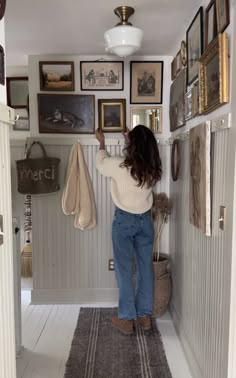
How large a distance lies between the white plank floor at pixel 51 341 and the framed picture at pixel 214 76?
1.51 metres

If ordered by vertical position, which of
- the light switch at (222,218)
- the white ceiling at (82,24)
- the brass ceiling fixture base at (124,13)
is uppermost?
the white ceiling at (82,24)

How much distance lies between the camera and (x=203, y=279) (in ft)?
5.75

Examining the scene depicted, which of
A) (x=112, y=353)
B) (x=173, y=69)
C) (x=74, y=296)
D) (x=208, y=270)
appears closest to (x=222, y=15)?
(x=208, y=270)

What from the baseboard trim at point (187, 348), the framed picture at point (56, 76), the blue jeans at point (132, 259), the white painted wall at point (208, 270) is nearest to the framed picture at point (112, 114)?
the framed picture at point (56, 76)

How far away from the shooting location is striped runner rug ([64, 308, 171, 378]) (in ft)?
6.51

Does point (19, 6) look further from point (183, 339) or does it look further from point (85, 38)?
point (183, 339)

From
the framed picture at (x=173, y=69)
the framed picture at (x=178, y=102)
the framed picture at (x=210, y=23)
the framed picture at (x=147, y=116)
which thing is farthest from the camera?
the framed picture at (x=147, y=116)

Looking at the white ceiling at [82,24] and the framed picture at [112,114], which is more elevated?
the white ceiling at [82,24]

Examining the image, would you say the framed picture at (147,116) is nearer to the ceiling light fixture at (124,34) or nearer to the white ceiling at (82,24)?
the white ceiling at (82,24)

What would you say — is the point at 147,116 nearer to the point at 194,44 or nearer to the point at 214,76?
the point at 194,44

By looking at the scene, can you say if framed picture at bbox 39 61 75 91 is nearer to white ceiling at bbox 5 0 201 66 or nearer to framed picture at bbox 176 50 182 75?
white ceiling at bbox 5 0 201 66

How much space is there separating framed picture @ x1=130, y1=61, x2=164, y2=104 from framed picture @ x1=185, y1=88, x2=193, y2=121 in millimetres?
752

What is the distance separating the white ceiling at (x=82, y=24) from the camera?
1888 mm

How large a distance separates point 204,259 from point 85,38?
1722mm
